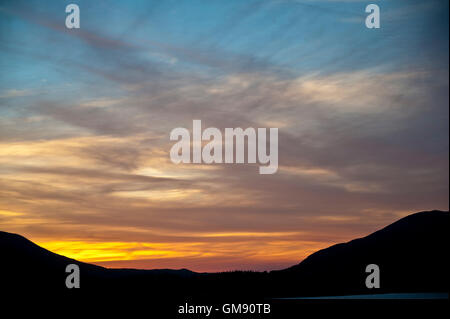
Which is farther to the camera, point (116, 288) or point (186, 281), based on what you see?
point (186, 281)

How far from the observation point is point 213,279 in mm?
138750
